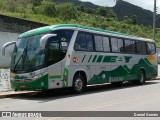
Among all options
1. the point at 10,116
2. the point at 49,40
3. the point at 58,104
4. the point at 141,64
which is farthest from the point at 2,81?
the point at 141,64

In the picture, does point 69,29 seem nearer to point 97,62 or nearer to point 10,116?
point 97,62

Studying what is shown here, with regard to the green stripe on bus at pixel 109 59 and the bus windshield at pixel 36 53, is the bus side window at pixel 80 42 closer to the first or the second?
the bus windshield at pixel 36 53

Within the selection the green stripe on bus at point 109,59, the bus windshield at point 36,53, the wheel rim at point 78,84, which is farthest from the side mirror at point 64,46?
the green stripe on bus at point 109,59

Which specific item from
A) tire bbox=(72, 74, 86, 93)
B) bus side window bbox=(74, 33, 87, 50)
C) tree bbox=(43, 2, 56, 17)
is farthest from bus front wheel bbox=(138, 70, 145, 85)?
tree bbox=(43, 2, 56, 17)

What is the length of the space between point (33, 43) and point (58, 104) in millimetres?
3546

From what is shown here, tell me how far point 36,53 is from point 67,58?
1.57 metres

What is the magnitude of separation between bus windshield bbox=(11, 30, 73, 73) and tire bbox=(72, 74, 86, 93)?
4.70 feet

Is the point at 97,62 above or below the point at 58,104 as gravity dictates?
above

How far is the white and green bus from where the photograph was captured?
14.4m

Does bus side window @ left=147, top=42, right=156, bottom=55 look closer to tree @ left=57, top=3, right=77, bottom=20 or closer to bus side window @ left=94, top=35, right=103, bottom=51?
bus side window @ left=94, top=35, right=103, bottom=51

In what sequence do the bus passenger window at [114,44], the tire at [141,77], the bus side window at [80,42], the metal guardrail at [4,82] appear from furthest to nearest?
the tire at [141,77] → the bus passenger window at [114,44] → the metal guardrail at [4,82] → the bus side window at [80,42]

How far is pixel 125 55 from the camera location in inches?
810

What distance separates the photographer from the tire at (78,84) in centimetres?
1600

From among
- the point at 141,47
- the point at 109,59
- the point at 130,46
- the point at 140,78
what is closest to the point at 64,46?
the point at 109,59
